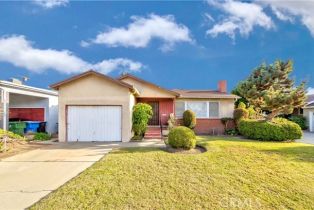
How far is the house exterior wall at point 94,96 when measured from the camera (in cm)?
1531

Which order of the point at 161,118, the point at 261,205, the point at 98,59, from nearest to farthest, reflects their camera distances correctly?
the point at 261,205, the point at 161,118, the point at 98,59

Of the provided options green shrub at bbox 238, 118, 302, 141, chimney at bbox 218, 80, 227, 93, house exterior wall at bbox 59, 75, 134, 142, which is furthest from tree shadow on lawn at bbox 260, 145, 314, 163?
chimney at bbox 218, 80, 227, 93

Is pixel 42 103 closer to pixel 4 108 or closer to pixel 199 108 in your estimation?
pixel 4 108

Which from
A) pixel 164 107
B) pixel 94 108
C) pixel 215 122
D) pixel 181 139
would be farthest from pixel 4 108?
pixel 215 122

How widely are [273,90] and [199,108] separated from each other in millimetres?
6158

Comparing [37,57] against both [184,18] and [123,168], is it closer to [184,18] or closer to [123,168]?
[184,18]

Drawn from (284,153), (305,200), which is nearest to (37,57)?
(284,153)

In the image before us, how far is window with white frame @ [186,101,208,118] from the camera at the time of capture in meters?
21.0

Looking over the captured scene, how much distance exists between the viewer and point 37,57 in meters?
24.0

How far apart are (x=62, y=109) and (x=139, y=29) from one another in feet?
30.1

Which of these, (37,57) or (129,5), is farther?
(37,57)

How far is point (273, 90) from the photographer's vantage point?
18938 millimetres

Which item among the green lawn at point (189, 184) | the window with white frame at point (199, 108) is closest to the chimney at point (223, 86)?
the window with white frame at point (199, 108)

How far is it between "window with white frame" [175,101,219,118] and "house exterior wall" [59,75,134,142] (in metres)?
6.73
